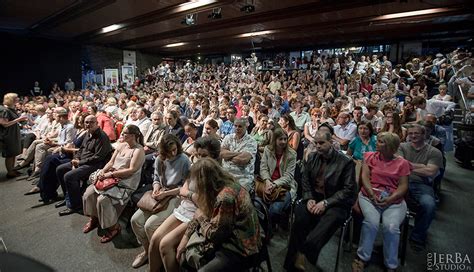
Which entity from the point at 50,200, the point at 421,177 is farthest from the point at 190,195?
the point at 50,200

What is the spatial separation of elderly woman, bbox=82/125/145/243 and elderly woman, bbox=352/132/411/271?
7.54 feet

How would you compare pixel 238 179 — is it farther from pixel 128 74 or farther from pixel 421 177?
pixel 128 74

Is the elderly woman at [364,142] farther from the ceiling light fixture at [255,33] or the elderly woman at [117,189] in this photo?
the ceiling light fixture at [255,33]

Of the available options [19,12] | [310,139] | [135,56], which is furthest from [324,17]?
[135,56]

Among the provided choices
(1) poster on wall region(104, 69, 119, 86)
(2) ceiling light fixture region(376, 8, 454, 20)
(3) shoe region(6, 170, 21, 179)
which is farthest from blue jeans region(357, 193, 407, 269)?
(1) poster on wall region(104, 69, 119, 86)

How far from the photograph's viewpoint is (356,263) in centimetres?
212

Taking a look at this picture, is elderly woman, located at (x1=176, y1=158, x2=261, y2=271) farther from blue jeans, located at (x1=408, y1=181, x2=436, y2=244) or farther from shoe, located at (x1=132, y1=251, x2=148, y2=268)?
blue jeans, located at (x1=408, y1=181, x2=436, y2=244)

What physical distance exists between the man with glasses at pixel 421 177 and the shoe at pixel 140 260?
2.53 meters

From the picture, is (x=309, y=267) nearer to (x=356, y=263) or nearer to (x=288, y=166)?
(x=356, y=263)

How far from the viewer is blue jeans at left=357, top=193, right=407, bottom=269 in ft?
6.75

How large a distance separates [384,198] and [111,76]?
47.2 feet

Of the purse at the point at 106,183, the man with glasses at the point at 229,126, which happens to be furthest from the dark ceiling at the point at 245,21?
the purse at the point at 106,183

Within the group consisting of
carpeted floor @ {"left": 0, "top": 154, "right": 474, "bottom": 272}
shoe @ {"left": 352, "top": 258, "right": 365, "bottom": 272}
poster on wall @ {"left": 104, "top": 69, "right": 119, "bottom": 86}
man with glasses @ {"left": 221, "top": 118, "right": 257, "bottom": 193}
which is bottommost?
carpeted floor @ {"left": 0, "top": 154, "right": 474, "bottom": 272}

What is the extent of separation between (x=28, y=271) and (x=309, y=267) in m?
2.09
